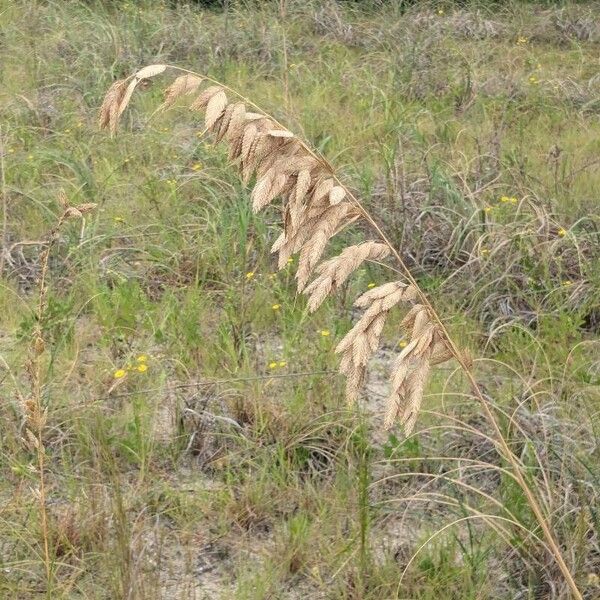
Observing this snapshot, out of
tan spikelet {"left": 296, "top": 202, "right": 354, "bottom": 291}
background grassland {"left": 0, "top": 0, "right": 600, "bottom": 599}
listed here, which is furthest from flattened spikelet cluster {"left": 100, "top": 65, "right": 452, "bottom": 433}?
background grassland {"left": 0, "top": 0, "right": 600, "bottom": 599}

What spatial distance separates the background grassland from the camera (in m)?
2.29

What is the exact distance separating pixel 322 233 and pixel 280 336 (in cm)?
206

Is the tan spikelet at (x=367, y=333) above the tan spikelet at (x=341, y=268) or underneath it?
underneath

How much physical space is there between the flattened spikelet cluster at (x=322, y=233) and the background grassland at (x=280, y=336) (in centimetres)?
76

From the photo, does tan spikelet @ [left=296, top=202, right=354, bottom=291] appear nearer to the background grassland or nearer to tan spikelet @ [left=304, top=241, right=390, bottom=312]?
tan spikelet @ [left=304, top=241, right=390, bottom=312]

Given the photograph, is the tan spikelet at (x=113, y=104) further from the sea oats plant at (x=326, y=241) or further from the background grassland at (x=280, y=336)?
the background grassland at (x=280, y=336)

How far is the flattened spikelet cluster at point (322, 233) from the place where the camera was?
1379 millimetres

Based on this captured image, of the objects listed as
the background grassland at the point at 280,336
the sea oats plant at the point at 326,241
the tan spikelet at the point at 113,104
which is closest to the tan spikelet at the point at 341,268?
the sea oats plant at the point at 326,241

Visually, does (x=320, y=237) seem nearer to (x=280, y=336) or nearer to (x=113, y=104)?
(x=113, y=104)

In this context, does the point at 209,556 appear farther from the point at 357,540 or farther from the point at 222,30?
the point at 222,30

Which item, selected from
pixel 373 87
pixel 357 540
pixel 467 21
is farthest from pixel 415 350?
pixel 467 21

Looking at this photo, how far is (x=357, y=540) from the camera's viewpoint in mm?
2344

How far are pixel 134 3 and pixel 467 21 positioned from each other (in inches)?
88.4

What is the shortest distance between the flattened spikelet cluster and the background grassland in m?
0.76
